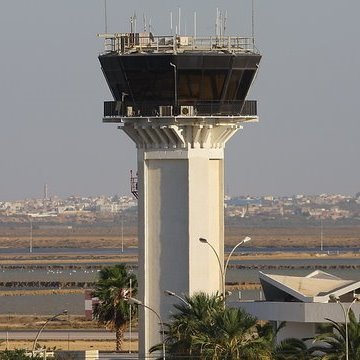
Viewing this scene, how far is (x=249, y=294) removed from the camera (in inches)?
6083

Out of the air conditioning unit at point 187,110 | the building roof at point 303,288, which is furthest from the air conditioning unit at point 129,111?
the building roof at point 303,288

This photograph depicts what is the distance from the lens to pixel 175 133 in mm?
54969

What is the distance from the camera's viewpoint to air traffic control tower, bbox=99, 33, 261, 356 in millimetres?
54344

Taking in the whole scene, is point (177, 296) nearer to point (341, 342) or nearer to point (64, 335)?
point (341, 342)

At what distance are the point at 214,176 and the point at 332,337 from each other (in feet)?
33.1

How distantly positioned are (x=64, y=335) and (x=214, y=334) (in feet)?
208

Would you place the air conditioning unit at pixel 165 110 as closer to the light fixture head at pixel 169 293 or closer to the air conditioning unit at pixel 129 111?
the air conditioning unit at pixel 129 111

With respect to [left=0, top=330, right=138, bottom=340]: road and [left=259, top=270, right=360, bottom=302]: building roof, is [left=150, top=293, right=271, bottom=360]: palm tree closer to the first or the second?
[left=259, top=270, right=360, bottom=302]: building roof

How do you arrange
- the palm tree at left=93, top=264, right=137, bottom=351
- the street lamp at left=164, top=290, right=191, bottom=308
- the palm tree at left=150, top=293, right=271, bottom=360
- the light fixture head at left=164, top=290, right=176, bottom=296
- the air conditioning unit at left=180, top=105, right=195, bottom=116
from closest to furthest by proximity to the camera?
1. the palm tree at left=150, top=293, right=271, bottom=360
2. the light fixture head at left=164, top=290, right=176, bottom=296
3. the street lamp at left=164, top=290, right=191, bottom=308
4. the air conditioning unit at left=180, top=105, right=195, bottom=116
5. the palm tree at left=93, top=264, right=137, bottom=351

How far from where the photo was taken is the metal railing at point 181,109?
54656 mm

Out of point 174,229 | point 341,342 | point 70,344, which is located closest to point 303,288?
point 174,229

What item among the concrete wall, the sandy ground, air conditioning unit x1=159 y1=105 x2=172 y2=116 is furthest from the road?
air conditioning unit x1=159 y1=105 x2=172 y2=116

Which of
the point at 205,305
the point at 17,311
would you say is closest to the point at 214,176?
the point at 205,305

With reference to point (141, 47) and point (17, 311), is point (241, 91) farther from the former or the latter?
point (17, 311)
